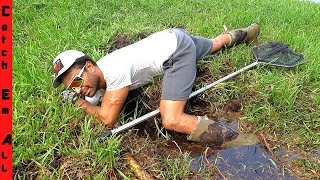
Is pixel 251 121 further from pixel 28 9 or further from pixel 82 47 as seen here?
pixel 28 9

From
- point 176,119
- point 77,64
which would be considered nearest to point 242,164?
point 176,119

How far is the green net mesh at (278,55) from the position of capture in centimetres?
459

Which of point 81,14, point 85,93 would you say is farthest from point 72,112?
point 81,14

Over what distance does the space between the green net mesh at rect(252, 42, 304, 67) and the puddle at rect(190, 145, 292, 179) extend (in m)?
1.50

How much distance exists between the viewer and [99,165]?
2977 mm

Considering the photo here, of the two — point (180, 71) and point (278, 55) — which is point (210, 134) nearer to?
point (180, 71)

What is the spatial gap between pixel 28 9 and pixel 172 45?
3670 mm

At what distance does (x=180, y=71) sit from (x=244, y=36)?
5.69 ft

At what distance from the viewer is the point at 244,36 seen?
16.8 feet

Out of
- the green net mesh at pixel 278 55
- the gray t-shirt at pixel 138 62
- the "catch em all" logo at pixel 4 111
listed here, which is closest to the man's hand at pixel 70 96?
the gray t-shirt at pixel 138 62

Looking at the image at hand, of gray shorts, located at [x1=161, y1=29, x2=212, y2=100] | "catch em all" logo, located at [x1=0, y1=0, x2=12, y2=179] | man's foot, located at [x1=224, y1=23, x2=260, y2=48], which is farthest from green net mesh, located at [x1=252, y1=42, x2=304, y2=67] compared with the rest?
"catch em all" logo, located at [x1=0, y1=0, x2=12, y2=179]

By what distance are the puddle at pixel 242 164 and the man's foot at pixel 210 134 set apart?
0.12 meters

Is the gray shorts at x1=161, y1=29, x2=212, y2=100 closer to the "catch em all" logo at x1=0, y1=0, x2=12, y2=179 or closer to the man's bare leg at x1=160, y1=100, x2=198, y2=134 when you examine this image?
the man's bare leg at x1=160, y1=100, x2=198, y2=134

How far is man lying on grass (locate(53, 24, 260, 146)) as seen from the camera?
3.42 m
